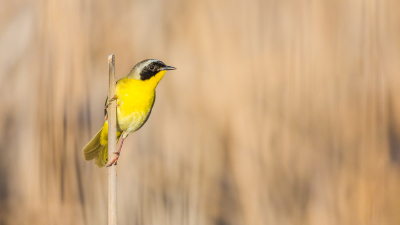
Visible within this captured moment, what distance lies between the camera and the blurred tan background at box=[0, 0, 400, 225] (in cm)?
165

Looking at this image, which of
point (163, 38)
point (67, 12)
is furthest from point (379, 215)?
point (67, 12)

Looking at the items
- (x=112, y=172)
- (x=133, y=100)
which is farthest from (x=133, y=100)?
(x=112, y=172)

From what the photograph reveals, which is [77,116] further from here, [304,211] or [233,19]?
[304,211]

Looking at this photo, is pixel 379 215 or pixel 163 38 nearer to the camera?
pixel 379 215

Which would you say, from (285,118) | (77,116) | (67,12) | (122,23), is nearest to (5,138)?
(77,116)

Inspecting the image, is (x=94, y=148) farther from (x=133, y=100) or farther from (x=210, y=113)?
(x=210, y=113)

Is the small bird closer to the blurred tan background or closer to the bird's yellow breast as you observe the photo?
the bird's yellow breast

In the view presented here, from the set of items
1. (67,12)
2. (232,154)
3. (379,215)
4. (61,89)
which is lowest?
(379,215)

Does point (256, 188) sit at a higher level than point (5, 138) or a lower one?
lower

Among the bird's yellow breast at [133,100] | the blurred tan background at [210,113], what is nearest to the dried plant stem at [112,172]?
the bird's yellow breast at [133,100]

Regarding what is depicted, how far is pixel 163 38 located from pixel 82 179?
77cm

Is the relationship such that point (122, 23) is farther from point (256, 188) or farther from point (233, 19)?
point (256, 188)

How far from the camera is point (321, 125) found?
167 centimetres

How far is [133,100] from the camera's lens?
1.21 m
